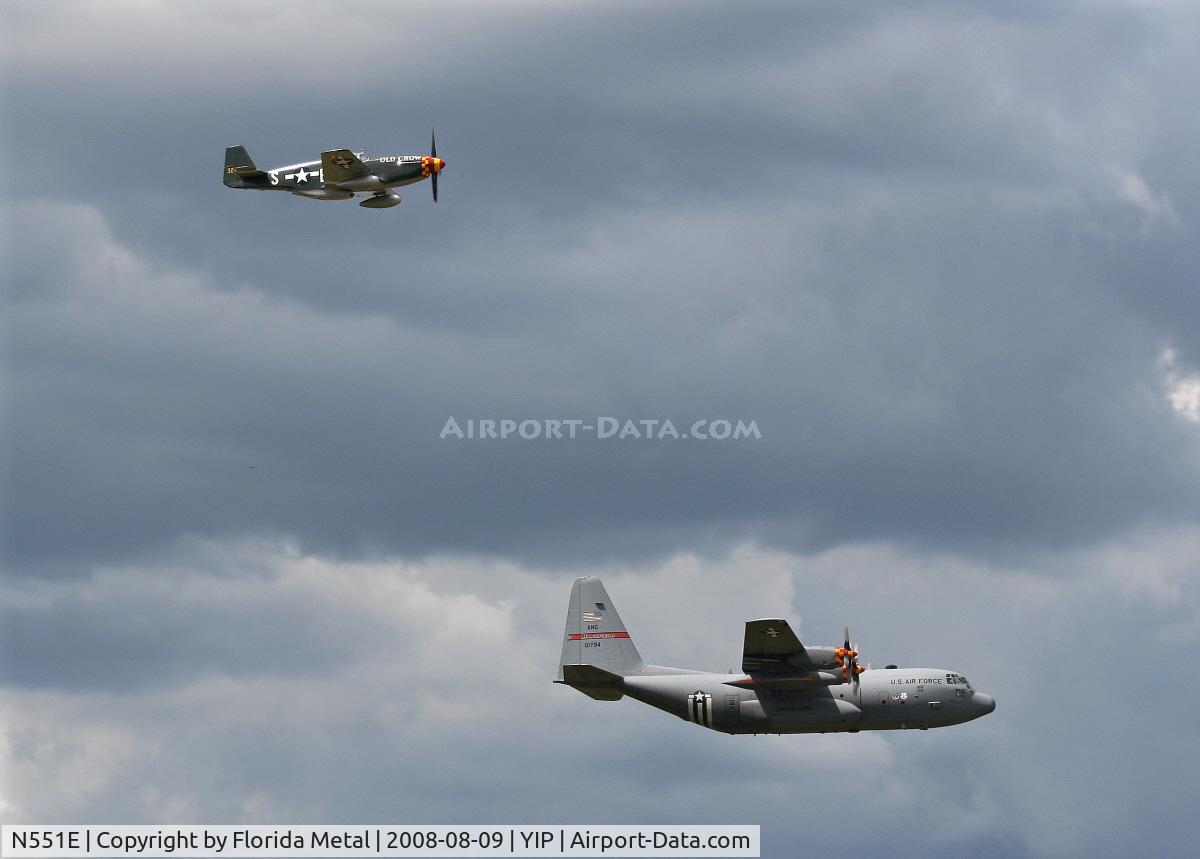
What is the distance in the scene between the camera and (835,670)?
10669 centimetres

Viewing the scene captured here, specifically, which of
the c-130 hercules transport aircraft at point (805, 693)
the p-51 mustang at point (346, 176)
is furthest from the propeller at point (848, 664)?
the p-51 mustang at point (346, 176)

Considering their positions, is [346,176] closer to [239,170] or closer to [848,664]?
[239,170]

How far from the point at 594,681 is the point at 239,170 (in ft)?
144

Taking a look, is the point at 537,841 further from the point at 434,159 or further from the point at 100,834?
the point at 434,159

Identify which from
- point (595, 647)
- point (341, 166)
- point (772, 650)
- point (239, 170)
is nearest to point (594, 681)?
point (595, 647)

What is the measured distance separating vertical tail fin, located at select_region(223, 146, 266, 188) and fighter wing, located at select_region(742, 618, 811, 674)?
47.7m

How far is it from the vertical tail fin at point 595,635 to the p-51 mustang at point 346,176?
Result: 28.5 meters

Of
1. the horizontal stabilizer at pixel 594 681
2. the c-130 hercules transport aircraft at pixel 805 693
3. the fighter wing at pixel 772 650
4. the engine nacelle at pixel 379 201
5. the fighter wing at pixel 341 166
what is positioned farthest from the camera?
the engine nacelle at pixel 379 201

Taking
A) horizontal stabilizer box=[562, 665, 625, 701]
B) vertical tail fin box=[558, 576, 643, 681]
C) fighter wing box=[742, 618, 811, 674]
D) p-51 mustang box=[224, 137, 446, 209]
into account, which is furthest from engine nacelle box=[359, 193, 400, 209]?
fighter wing box=[742, 618, 811, 674]

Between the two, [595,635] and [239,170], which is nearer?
[595,635]

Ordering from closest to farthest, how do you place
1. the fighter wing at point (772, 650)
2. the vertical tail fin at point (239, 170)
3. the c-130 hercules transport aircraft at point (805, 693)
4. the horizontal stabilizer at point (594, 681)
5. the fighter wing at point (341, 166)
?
the fighter wing at point (772, 650) < the c-130 hercules transport aircraft at point (805, 693) < the horizontal stabilizer at point (594, 681) < the fighter wing at point (341, 166) < the vertical tail fin at point (239, 170)

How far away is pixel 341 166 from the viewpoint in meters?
120

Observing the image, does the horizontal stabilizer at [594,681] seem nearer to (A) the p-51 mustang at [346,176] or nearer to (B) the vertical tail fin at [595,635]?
(B) the vertical tail fin at [595,635]

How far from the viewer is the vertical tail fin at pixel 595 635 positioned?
11338 cm
